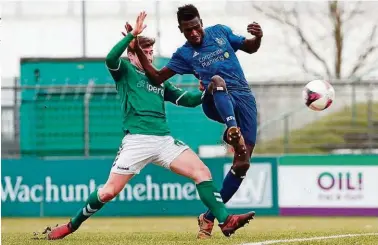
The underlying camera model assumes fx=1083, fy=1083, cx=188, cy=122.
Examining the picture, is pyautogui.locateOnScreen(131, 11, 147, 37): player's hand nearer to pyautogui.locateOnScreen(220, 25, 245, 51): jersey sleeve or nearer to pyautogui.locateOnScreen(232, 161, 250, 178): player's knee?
pyautogui.locateOnScreen(220, 25, 245, 51): jersey sleeve

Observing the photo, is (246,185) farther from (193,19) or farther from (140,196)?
(193,19)

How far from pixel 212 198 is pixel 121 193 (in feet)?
30.1

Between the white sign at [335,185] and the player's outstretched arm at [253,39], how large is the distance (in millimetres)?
8529

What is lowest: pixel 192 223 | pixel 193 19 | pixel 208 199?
pixel 192 223

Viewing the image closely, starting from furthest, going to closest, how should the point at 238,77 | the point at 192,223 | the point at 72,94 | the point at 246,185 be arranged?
the point at 72,94 → the point at 246,185 → the point at 192,223 → the point at 238,77

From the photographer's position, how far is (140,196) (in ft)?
62.6

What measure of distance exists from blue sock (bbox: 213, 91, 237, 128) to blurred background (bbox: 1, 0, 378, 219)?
8.98 m

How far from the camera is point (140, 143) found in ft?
33.5

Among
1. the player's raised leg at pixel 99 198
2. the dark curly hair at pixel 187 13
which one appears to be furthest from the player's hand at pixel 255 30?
the player's raised leg at pixel 99 198

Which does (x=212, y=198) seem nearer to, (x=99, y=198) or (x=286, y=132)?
(x=99, y=198)

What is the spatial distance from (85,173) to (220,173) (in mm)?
2403

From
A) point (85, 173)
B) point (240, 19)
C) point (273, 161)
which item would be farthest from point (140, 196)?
point (240, 19)

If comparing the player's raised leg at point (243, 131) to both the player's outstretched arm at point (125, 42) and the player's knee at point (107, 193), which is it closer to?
the player's knee at point (107, 193)

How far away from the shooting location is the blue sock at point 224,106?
9.91 metres
